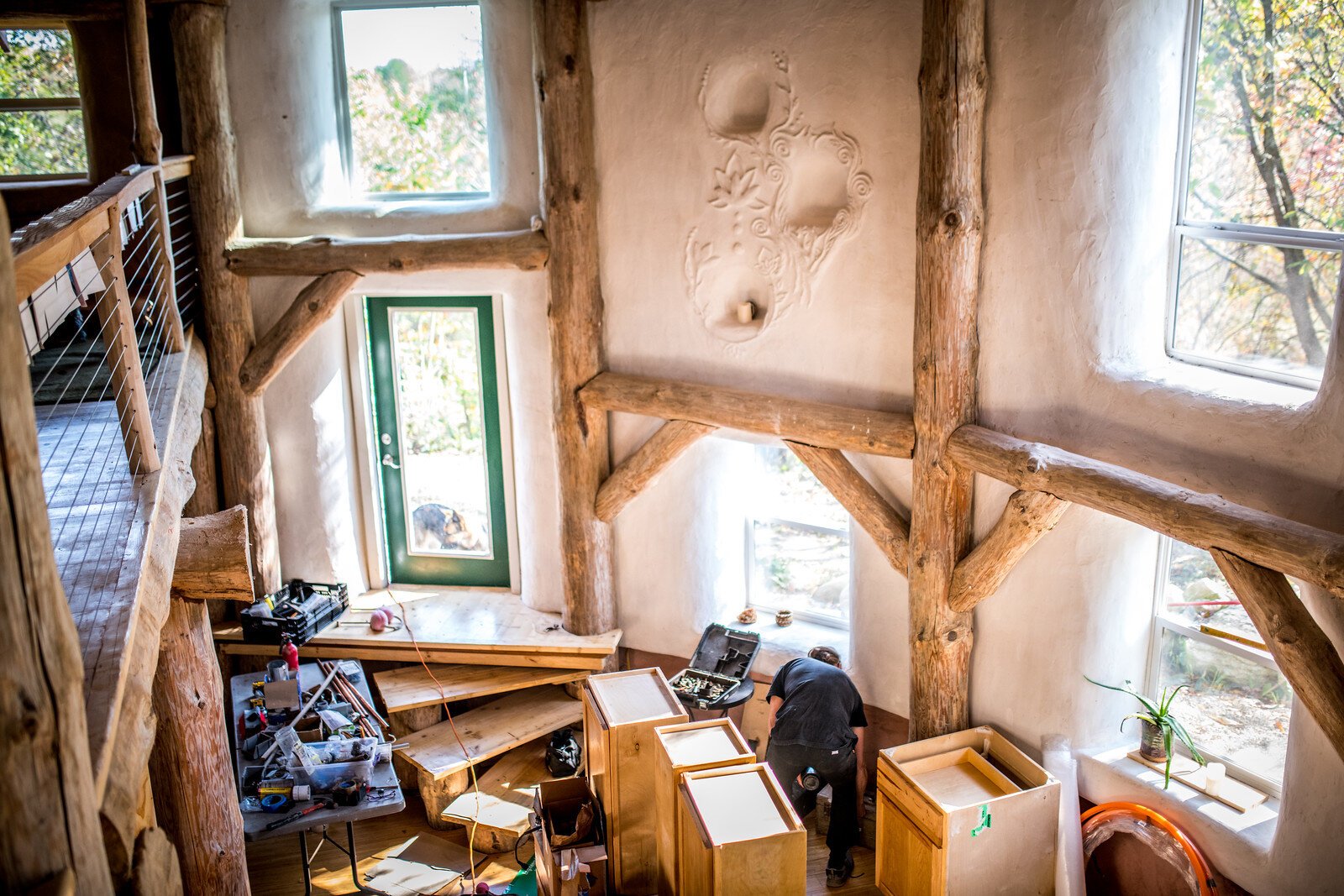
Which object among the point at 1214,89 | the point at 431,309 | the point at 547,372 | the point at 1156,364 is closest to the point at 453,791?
the point at 547,372

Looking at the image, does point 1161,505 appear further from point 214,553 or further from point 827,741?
point 214,553

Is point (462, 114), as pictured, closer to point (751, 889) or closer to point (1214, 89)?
point (1214, 89)

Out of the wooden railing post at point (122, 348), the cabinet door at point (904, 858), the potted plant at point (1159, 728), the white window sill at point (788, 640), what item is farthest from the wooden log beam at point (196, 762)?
the potted plant at point (1159, 728)

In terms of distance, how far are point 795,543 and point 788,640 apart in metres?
0.59

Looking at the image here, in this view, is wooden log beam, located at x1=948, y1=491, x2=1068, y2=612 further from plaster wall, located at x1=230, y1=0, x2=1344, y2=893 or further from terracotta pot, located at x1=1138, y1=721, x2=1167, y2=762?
terracotta pot, located at x1=1138, y1=721, x2=1167, y2=762

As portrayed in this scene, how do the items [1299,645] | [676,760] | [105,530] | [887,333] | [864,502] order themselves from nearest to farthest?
[105,530]
[1299,645]
[676,760]
[887,333]
[864,502]

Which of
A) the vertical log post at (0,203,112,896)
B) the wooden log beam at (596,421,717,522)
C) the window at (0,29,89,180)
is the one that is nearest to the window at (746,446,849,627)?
the wooden log beam at (596,421,717,522)

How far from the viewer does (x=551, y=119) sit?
5.99 meters

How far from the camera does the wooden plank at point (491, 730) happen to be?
628 centimetres

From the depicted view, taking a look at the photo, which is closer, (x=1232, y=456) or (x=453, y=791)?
(x=1232, y=456)

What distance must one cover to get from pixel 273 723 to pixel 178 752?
4.13 ft

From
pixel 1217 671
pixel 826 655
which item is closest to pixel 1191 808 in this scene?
pixel 1217 671

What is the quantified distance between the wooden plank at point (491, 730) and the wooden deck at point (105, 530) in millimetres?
2371

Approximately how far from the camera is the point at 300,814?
4891 mm
